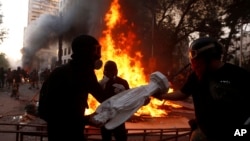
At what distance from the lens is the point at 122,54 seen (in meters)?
18.1

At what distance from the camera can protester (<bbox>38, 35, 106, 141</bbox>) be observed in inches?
115

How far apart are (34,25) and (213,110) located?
81.4 feet

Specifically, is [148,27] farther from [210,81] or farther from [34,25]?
[210,81]

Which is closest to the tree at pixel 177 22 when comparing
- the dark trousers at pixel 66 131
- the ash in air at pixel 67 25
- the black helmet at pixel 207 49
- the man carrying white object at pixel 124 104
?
the ash in air at pixel 67 25

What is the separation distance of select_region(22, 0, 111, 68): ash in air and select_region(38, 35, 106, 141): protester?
16380 mm

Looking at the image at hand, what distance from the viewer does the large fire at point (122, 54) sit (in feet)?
52.5

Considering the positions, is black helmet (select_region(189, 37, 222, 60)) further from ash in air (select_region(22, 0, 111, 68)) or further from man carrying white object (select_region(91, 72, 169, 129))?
ash in air (select_region(22, 0, 111, 68))

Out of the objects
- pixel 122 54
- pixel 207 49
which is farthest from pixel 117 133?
pixel 122 54

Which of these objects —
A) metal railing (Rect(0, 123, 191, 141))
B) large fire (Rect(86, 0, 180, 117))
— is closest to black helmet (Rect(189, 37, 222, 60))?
metal railing (Rect(0, 123, 191, 141))

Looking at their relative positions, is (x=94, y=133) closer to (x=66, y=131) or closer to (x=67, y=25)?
(x=66, y=131)

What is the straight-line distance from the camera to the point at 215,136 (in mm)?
2822

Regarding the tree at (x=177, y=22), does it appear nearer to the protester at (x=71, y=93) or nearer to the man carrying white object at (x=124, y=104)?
the man carrying white object at (x=124, y=104)

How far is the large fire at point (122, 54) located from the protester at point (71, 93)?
11.1 meters

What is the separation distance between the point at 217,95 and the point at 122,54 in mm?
15351
